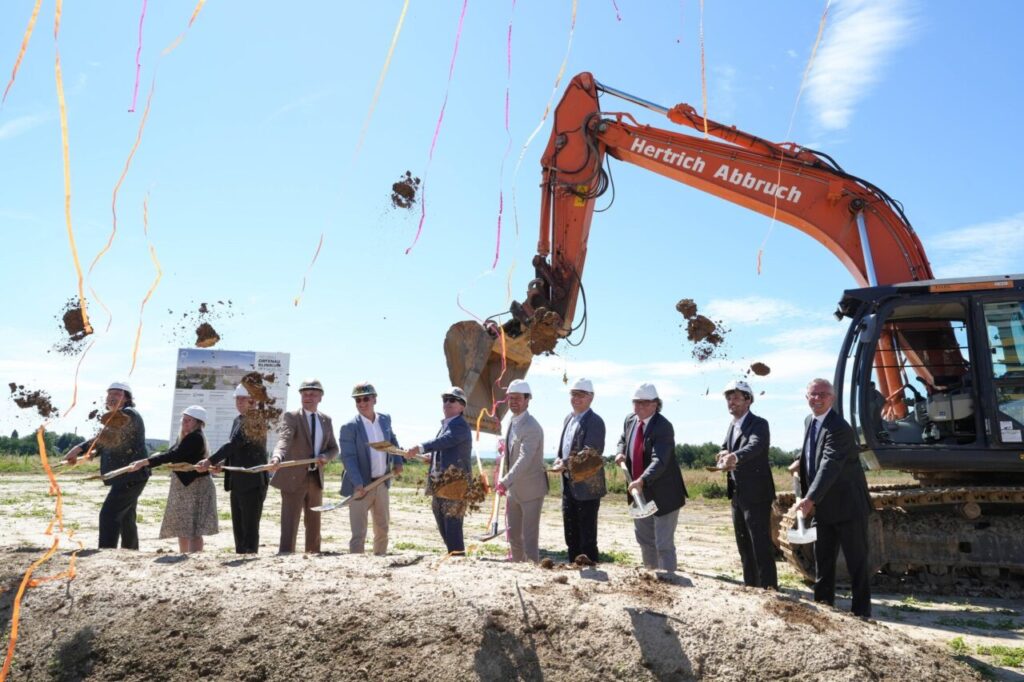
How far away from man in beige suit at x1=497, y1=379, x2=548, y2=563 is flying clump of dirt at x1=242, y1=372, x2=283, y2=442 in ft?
6.88

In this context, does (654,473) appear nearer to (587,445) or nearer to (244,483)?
(587,445)

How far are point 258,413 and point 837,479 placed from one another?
4.61 meters

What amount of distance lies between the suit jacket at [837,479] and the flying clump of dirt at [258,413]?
437 cm

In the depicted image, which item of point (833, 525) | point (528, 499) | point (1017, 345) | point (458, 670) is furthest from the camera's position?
point (1017, 345)

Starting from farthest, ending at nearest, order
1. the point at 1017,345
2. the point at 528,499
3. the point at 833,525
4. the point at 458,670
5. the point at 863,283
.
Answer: the point at 863,283
the point at 1017,345
the point at 528,499
the point at 833,525
the point at 458,670

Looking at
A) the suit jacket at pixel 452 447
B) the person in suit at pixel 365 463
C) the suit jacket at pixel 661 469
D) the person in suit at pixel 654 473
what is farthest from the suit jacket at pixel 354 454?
the suit jacket at pixel 661 469

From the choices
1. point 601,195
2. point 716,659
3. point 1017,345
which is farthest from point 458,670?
point 601,195

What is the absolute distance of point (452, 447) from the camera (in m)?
A: 6.43

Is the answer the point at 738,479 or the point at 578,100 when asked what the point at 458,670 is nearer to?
the point at 738,479

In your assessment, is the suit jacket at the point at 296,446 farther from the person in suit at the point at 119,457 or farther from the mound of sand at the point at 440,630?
the mound of sand at the point at 440,630

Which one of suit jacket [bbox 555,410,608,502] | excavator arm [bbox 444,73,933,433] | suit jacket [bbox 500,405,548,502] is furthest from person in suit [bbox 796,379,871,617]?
excavator arm [bbox 444,73,933,433]

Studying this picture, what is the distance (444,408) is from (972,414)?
16.1 feet

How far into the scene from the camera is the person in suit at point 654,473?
19.6 ft

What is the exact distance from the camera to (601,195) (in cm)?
984
